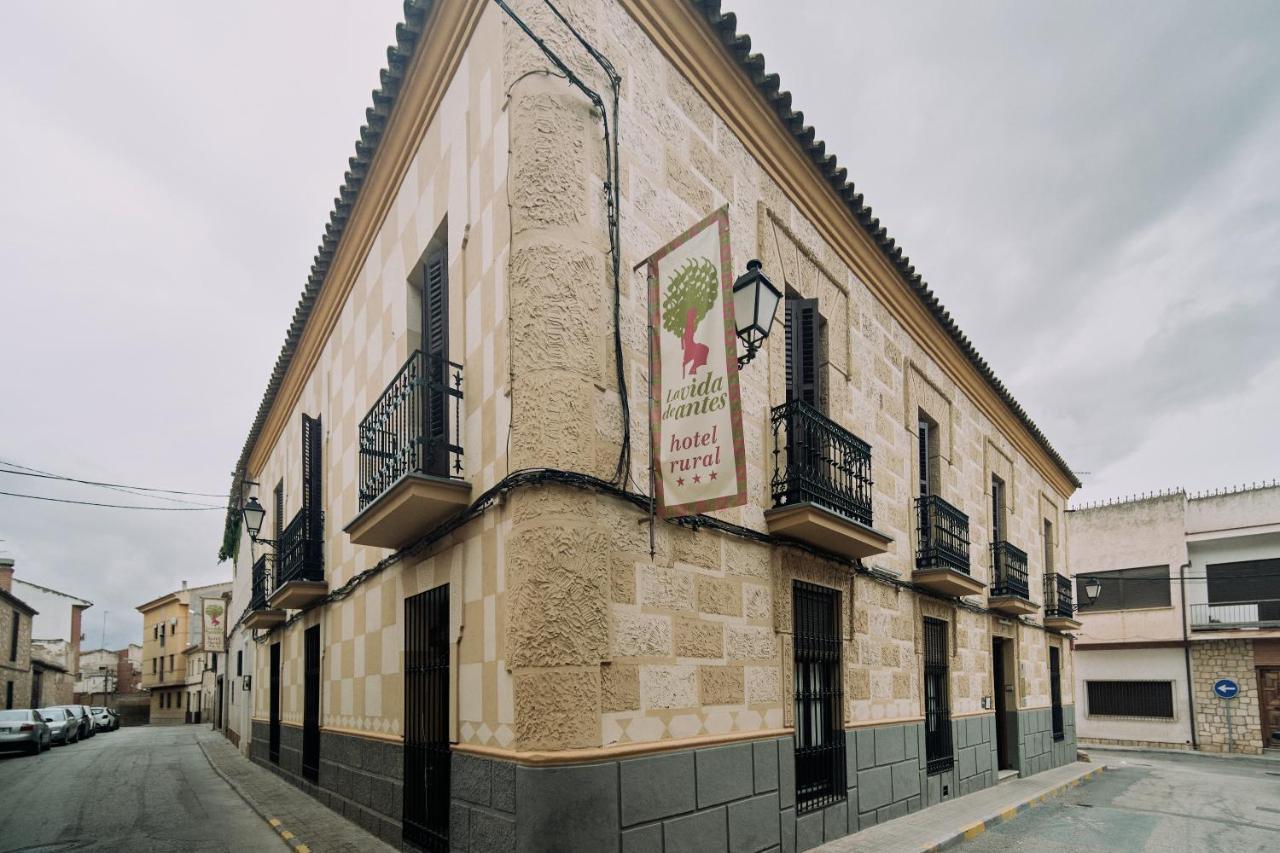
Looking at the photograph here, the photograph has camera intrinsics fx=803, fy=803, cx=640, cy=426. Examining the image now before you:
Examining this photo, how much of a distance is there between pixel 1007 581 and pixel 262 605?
11.3m

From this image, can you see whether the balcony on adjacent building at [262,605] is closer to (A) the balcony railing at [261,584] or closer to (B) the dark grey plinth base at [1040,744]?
(A) the balcony railing at [261,584]

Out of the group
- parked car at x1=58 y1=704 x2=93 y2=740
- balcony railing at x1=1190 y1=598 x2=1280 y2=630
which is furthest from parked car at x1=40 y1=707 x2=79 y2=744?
balcony railing at x1=1190 y1=598 x2=1280 y2=630

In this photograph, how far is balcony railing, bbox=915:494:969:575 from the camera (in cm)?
Answer: 940

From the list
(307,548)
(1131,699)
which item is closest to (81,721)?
(307,548)

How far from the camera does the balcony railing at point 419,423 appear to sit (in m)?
5.73

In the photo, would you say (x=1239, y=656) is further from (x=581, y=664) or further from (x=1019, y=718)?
(x=581, y=664)

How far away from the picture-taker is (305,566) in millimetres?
9516

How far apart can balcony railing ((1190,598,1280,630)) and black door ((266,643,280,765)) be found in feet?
70.9

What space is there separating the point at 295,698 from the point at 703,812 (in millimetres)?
7519

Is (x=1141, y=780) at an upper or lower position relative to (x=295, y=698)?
lower

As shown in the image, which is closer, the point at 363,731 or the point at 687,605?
the point at 687,605

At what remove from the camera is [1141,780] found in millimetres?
13492

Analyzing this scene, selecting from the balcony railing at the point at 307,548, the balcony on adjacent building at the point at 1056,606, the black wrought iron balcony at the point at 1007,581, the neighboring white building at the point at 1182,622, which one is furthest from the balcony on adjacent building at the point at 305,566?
the neighboring white building at the point at 1182,622

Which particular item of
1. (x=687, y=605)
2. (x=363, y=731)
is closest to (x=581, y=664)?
(x=687, y=605)
